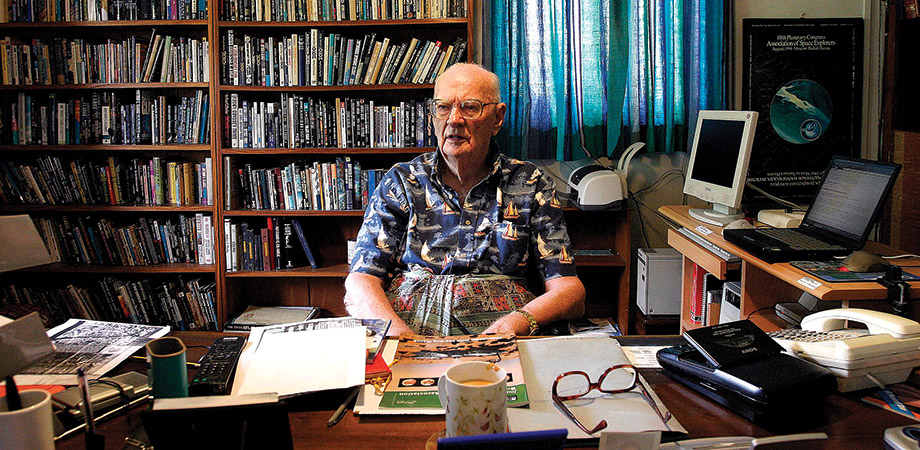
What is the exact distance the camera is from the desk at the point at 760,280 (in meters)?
1.84

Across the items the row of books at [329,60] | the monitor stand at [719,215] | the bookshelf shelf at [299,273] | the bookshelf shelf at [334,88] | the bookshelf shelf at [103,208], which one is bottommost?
the bookshelf shelf at [299,273]

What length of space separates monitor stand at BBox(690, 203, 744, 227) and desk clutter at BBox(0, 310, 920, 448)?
4.75ft

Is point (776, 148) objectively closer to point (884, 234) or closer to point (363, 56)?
point (884, 234)

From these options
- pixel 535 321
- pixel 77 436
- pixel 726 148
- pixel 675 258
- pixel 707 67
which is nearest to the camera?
pixel 77 436

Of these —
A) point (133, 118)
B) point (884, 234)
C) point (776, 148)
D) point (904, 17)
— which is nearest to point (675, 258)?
point (776, 148)

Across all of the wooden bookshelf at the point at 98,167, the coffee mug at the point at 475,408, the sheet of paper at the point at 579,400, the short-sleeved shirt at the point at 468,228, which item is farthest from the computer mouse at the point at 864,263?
the wooden bookshelf at the point at 98,167

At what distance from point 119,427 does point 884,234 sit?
356cm

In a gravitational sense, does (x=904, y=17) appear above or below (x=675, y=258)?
above

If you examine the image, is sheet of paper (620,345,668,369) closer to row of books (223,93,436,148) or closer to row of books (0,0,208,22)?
row of books (223,93,436,148)

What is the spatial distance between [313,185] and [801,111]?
242 cm

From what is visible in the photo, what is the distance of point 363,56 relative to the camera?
3.29 meters

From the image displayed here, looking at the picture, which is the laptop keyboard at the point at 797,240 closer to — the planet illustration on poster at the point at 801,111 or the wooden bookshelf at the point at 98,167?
the planet illustration on poster at the point at 801,111

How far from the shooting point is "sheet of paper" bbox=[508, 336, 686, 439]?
1.03 m

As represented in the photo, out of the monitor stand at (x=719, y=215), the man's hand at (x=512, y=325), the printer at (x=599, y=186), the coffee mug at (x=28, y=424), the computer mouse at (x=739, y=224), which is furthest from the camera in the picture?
the printer at (x=599, y=186)
